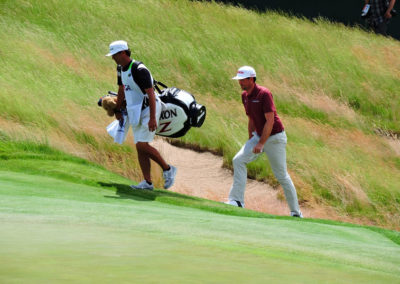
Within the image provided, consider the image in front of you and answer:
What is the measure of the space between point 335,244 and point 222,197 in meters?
6.89

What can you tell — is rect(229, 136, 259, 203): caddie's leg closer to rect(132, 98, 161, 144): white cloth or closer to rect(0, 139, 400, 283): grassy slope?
rect(132, 98, 161, 144): white cloth

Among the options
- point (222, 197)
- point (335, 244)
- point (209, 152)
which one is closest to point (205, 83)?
point (209, 152)

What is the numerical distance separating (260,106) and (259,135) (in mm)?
385

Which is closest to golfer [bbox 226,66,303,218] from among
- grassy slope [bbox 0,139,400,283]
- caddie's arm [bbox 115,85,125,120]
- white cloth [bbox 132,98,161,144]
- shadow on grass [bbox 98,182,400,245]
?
shadow on grass [bbox 98,182,400,245]

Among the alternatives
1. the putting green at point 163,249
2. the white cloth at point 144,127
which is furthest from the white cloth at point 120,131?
the putting green at point 163,249

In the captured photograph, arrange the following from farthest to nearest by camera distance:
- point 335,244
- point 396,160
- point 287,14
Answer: point 287,14, point 396,160, point 335,244

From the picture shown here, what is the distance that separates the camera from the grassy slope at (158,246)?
116 inches

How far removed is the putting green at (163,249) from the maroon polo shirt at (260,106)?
2.37m

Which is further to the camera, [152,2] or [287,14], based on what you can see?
[287,14]

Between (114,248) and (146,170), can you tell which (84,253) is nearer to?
(114,248)

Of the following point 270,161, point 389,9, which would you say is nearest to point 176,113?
point 270,161

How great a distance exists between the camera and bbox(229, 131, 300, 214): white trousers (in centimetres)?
882

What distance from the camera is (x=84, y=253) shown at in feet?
10.6

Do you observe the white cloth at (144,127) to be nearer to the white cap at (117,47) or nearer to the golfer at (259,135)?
the white cap at (117,47)
